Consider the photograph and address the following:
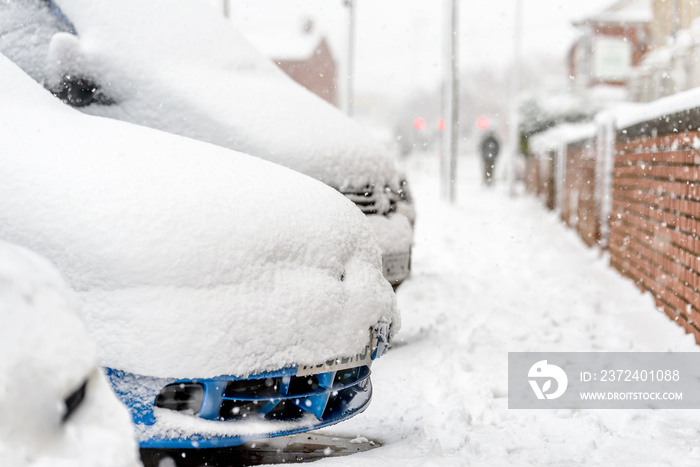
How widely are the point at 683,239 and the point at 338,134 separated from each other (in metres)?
2.50

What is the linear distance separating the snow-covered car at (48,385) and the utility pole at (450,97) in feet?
46.6

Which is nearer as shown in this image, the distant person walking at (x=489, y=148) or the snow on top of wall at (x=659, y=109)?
the snow on top of wall at (x=659, y=109)

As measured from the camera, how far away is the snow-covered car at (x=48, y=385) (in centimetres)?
125

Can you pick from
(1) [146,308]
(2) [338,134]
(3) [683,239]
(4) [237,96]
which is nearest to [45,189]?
(1) [146,308]

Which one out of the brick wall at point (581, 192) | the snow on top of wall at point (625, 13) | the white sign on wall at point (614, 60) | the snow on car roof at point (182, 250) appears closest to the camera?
the snow on car roof at point (182, 250)

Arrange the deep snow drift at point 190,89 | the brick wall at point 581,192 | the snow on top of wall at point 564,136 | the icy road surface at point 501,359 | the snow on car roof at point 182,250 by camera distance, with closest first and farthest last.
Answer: the snow on car roof at point 182,250
the icy road surface at point 501,359
the deep snow drift at point 190,89
the brick wall at point 581,192
the snow on top of wall at point 564,136

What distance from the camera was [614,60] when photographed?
33312mm

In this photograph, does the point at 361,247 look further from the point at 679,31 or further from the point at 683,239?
the point at 679,31

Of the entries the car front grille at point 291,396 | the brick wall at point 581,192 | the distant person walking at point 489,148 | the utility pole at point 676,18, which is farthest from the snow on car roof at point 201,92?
the distant person walking at point 489,148

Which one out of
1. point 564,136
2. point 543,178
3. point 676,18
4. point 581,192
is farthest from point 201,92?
point 676,18

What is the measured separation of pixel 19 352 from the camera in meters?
1.27

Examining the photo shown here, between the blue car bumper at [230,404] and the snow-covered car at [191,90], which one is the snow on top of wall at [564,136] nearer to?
the snow-covered car at [191,90]

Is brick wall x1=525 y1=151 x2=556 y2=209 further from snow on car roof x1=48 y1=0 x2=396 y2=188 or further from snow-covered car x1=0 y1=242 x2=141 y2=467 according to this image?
snow-covered car x1=0 y1=242 x2=141 y2=467

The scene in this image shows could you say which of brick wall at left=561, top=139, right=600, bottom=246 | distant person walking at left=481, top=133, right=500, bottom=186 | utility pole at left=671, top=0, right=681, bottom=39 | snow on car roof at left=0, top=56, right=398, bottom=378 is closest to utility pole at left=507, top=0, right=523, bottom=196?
distant person walking at left=481, top=133, right=500, bottom=186
